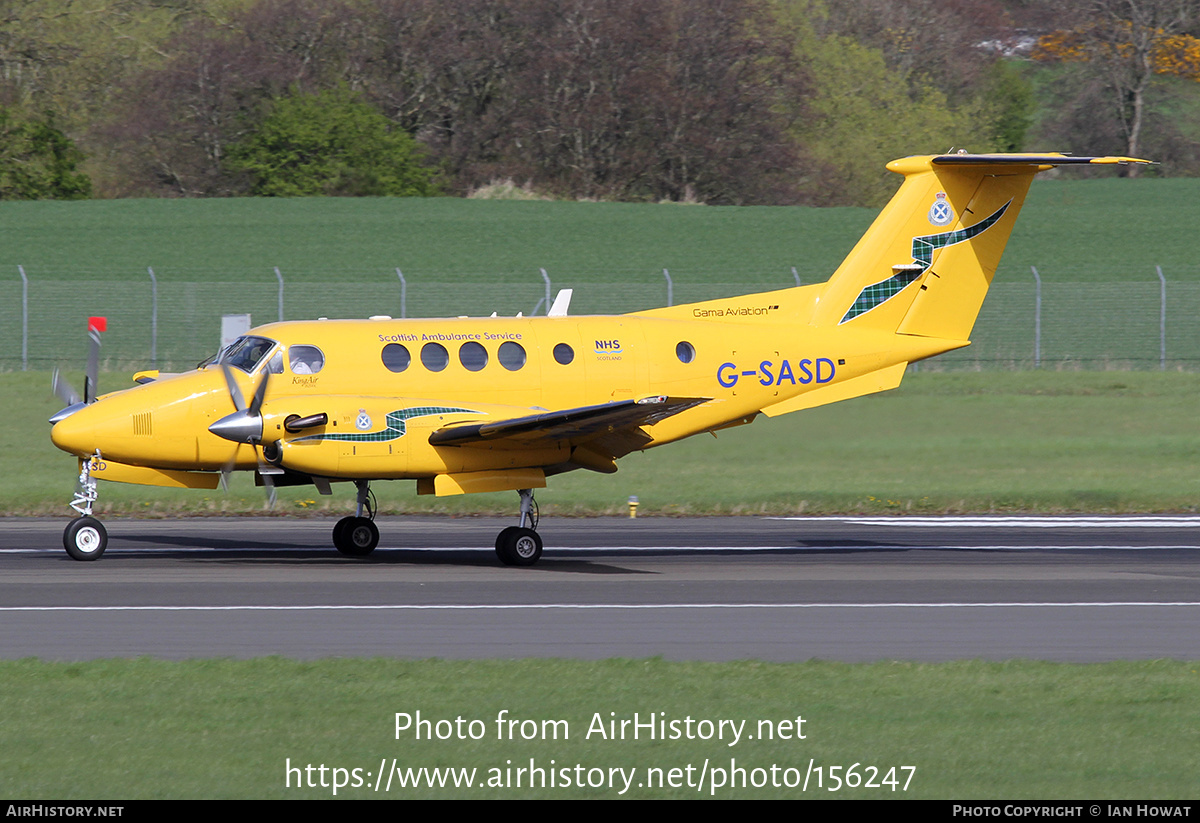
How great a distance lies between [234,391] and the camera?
51.9 ft

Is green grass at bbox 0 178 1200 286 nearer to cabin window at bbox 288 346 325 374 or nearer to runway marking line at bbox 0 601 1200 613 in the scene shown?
cabin window at bbox 288 346 325 374

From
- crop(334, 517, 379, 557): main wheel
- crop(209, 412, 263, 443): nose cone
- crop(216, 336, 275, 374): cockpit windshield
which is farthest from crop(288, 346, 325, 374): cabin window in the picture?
crop(334, 517, 379, 557): main wheel

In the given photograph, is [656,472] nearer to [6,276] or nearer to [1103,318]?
[1103,318]

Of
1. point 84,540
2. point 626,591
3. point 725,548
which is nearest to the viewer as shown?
point 626,591

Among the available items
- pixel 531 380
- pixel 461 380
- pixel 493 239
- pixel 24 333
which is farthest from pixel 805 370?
pixel 493 239

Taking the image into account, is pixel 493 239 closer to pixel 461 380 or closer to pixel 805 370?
pixel 805 370

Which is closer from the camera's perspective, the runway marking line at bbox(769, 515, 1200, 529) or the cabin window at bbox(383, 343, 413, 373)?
the cabin window at bbox(383, 343, 413, 373)

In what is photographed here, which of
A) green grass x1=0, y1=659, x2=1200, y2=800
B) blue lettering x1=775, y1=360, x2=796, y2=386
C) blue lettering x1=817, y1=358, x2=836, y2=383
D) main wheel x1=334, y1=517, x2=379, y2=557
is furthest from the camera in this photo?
blue lettering x1=817, y1=358, x2=836, y2=383

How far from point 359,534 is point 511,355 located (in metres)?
2.92

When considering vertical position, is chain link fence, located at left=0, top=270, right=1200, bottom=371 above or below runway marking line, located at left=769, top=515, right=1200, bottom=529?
above

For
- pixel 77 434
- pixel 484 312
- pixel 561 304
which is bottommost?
pixel 77 434

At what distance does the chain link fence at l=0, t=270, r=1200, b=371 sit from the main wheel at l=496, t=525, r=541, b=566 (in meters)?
18.8

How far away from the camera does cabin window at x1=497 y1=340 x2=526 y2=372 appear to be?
55.5 feet

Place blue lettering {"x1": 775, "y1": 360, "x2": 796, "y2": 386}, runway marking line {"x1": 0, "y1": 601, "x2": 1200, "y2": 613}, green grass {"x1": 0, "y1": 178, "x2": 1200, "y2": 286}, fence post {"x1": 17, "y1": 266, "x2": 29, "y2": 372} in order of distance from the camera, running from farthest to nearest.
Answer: green grass {"x1": 0, "y1": 178, "x2": 1200, "y2": 286}
fence post {"x1": 17, "y1": 266, "x2": 29, "y2": 372}
blue lettering {"x1": 775, "y1": 360, "x2": 796, "y2": 386}
runway marking line {"x1": 0, "y1": 601, "x2": 1200, "y2": 613}
